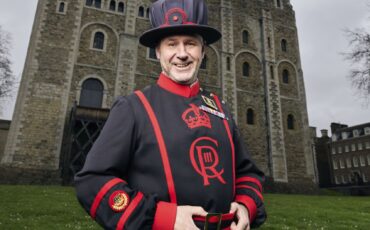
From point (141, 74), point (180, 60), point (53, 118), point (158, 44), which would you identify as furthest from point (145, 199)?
point (141, 74)

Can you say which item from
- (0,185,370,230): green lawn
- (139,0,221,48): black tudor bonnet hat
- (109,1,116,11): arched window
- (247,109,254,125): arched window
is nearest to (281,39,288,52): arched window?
(247,109,254,125): arched window

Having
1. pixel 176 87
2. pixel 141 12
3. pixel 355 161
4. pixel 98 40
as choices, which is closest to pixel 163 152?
pixel 176 87

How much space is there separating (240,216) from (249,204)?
14 cm

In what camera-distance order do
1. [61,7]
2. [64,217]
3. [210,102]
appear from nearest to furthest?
[210,102] < [64,217] < [61,7]

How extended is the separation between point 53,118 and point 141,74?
18.7ft

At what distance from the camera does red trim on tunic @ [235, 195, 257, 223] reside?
163 cm

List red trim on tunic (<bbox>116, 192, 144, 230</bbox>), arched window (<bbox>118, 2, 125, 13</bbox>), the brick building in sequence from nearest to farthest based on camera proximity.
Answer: red trim on tunic (<bbox>116, 192, 144, 230</bbox>) → arched window (<bbox>118, 2, 125, 13</bbox>) → the brick building

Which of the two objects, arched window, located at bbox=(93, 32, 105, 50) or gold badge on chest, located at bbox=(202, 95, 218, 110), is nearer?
gold badge on chest, located at bbox=(202, 95, 218, 110)

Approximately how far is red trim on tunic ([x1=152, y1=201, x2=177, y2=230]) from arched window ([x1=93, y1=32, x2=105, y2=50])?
17.8 meters

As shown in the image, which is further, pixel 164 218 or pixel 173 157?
pixel 173 157

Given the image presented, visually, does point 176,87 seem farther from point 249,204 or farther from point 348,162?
point 348,162

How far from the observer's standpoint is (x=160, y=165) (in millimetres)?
1435

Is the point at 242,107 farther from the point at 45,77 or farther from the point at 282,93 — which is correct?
the point at 45,77

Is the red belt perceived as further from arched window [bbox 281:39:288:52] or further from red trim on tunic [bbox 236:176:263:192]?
arched window [bbox 281:39:288:52]
